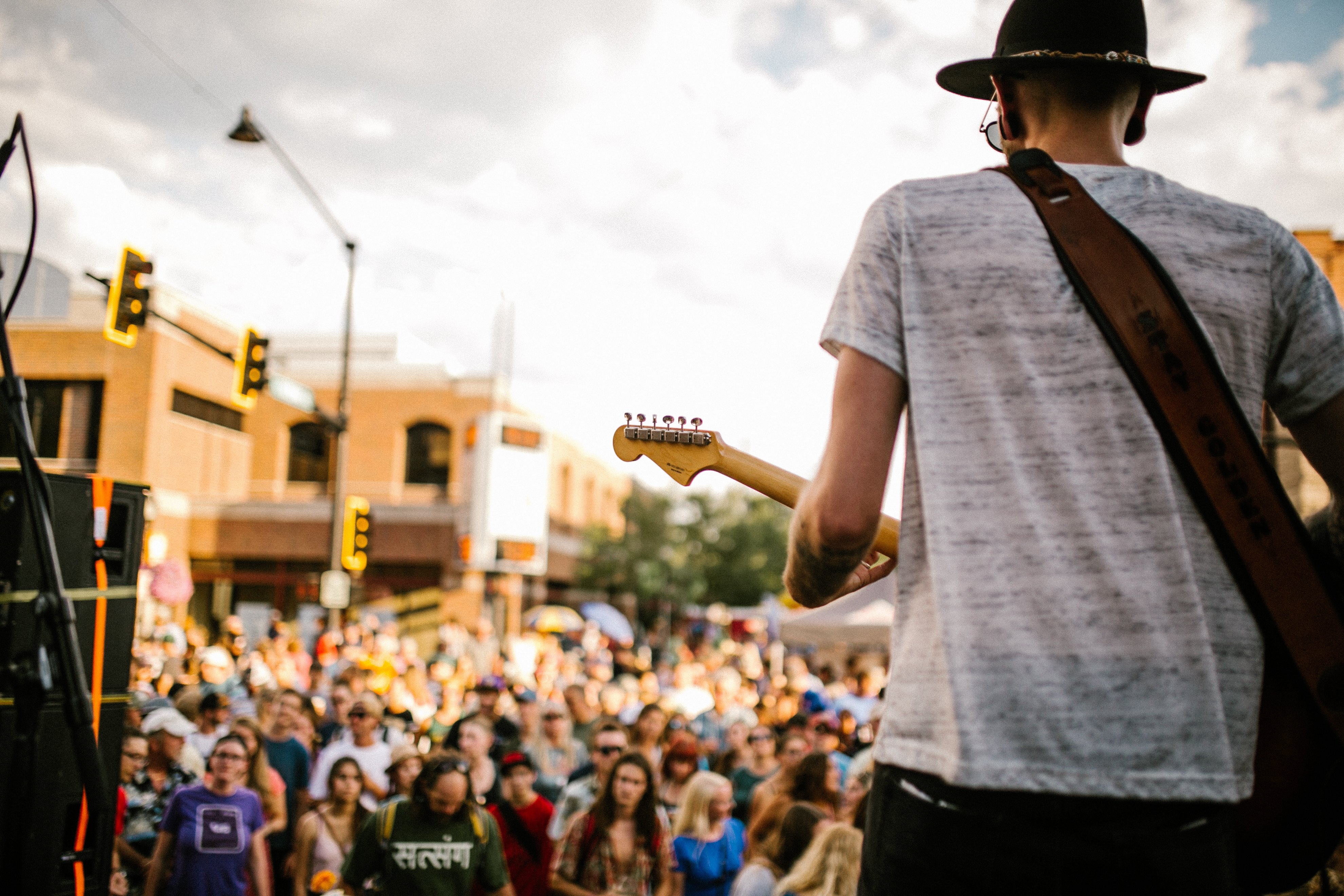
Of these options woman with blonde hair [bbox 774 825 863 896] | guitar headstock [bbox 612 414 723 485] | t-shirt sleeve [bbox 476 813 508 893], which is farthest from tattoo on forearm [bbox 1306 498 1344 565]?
t-shirt sleeve [bbox 476 813 508 893]

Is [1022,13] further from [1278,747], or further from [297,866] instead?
[297,866]

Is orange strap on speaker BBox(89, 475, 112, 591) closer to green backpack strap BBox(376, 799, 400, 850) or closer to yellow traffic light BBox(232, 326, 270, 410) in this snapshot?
green backpack strap BBox(376, 799, 400, 850)

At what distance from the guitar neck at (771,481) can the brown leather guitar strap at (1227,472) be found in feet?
2.14

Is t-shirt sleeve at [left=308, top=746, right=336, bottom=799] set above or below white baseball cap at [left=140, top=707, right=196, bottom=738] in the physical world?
below

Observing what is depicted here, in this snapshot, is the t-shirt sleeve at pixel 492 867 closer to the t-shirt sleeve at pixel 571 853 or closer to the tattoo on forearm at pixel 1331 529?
the t-shirt sleeve at pixel 571 853

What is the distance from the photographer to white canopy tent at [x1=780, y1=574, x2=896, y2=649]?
1812 cm

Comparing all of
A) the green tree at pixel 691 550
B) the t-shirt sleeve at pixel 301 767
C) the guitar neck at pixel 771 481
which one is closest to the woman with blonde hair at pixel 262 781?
the t-shirt sleeve at pixel 301 767

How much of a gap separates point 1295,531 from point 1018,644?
0.39 m

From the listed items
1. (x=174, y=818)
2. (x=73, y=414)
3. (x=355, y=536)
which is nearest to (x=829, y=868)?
(x=174, y=818)

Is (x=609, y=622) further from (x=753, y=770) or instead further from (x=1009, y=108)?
(x=1009, y=108)

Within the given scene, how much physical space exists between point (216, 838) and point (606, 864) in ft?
8.41

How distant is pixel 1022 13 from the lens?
1.54 metres

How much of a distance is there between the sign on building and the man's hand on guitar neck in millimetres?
30540

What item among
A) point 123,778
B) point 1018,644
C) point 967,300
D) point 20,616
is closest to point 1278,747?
point 1018,644
